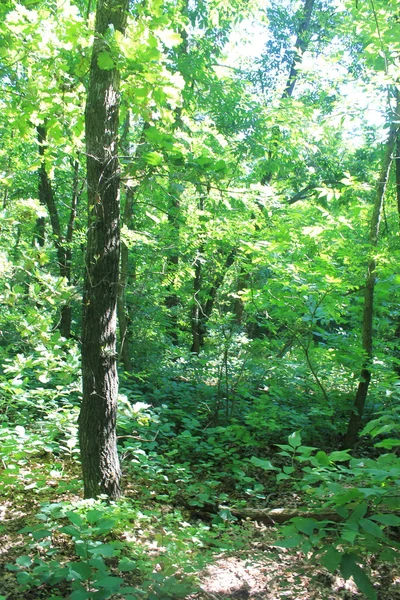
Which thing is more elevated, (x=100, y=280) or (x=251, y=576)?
(x=100, y=280)

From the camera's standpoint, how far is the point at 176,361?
7734 mm

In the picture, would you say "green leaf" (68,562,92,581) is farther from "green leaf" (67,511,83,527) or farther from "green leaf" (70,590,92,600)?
"green leaf" (67,511,83,527)

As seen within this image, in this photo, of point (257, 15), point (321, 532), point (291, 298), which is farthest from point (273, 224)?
point (321, 532)

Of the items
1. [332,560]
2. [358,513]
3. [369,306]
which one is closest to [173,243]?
[369,306]

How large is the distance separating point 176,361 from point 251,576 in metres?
4.92

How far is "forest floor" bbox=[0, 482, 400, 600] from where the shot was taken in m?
2.59

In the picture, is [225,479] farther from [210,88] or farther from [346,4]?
[210,88]

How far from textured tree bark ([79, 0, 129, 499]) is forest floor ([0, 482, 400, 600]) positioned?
0.58 meters

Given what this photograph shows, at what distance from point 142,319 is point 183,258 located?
1266 mm

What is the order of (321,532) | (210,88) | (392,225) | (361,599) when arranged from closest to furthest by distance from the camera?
(321,532) < (361,599) < (210,88) < (392,225)

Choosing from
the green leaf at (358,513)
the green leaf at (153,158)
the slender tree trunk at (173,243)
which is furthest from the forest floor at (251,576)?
the green leaf at (153,158)

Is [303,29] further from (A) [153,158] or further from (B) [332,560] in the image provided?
(B) [332,560]

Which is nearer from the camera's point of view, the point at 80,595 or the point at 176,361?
the point at 80,595

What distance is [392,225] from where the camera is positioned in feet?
25.0
